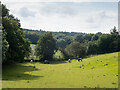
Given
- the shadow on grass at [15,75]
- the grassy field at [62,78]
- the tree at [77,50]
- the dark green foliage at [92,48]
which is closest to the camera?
the grassy field at [62,78]

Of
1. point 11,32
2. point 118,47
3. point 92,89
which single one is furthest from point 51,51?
point 92,89

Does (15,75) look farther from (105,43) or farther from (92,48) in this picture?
(92,48)

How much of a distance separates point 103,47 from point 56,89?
96697 mm

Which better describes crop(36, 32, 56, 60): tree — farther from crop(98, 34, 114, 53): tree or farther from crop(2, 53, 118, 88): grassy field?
crop(2, 53, 118, 88): grassy field

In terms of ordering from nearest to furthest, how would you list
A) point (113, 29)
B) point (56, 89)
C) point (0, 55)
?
point (56, 89) < point (0, 55) < point (113, 29)

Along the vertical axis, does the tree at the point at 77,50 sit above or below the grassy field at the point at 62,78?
above

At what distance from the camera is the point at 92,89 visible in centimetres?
1823

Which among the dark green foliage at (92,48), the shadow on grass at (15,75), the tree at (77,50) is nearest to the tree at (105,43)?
the dark green foliage at (92,48)

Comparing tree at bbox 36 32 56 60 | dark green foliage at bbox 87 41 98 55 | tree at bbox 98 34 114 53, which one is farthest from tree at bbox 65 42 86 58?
tree at bbox 36 32 56 60

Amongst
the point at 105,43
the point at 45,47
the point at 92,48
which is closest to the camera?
the point at 45,47

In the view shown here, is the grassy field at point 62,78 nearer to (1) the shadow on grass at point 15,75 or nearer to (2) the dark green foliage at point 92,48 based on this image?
(1) the shadow on grass at point 15,75

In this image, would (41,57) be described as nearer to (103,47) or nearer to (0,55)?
(103,47)

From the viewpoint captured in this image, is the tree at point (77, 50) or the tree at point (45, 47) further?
the tree at point (77, 50)

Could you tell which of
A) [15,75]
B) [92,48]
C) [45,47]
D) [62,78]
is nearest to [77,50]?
[92,48]
